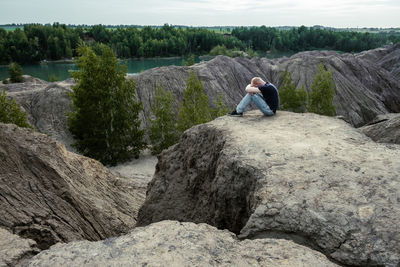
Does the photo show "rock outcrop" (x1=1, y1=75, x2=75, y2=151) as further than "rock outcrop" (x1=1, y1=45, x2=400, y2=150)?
No

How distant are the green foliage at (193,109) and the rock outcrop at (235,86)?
30.9 feet

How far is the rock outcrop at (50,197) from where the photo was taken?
8930 millimetres

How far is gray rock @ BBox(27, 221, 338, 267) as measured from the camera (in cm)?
464

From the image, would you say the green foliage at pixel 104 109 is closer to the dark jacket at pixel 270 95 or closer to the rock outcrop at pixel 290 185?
the rock outcrop at pixel 290 185

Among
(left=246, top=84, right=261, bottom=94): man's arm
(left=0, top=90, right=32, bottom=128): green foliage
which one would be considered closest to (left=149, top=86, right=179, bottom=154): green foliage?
(left=0, top=90, right=32, bottom=128): green foliage

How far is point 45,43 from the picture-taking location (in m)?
112

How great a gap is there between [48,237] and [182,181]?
410 cm

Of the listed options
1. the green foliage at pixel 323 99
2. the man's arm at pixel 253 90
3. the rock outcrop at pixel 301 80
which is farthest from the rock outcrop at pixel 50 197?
the rock outcrop at pixel 301 80

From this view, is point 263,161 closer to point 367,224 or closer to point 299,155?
point 299,155

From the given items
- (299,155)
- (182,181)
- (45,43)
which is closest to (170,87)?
(182,181)

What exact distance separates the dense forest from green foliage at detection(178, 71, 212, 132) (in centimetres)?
7270

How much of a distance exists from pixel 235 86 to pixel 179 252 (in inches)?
1884

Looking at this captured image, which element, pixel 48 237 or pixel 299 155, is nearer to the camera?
pixel 299 155

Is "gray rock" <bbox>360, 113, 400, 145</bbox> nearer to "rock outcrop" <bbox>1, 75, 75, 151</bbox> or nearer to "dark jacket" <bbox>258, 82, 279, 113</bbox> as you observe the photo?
"dark jacket" <bbox>258, 82, 279, 113</bbox>
